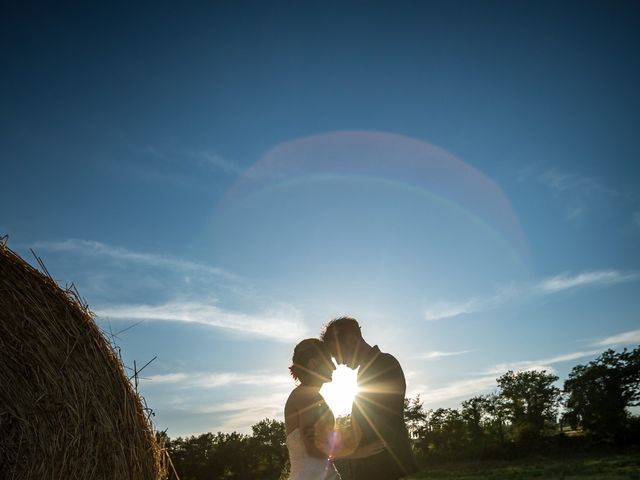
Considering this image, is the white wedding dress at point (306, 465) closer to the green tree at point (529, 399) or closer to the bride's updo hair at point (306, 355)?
the bride's updo hair at point (306, 355)

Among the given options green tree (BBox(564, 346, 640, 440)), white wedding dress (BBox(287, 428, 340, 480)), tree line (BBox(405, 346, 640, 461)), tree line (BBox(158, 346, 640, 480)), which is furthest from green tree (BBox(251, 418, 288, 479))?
white wedding dress (BBox(287, 428, 340, 480))

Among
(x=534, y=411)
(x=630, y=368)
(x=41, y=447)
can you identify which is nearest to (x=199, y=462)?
(x=534, y=411)

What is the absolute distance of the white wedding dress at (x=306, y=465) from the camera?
425 cm

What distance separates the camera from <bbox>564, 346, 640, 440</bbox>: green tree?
5109cm

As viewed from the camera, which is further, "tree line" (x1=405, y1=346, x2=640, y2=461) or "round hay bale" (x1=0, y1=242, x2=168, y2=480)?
"tree line" (x1=405, y1=346, x2=640, y2=461)

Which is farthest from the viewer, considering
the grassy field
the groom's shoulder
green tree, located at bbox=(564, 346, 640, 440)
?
green tree, located at bbox=(564, 346, 640, 440)

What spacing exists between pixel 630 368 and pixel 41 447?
6596 cm

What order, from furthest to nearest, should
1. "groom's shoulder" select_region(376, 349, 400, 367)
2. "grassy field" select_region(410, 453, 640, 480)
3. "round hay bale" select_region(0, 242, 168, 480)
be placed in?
"grassy field" select_region(410, 453, 640, 480), "groom's shoulder" select_region(376, 349, 400, 367), "round hay bale" select_region(0, 242, 168, 480)

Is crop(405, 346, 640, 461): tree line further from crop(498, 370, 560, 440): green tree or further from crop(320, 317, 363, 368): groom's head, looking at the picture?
crop(320, 317, 363, 368): groom's head

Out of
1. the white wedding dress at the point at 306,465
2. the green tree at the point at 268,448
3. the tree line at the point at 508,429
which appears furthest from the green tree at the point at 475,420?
the white wedding dress at the point at 306,465

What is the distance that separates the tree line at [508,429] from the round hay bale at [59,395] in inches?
2032

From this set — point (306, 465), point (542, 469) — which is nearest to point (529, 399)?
point (542, 469)

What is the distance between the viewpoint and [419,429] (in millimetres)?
62125

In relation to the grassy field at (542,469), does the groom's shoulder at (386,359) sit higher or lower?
higher
